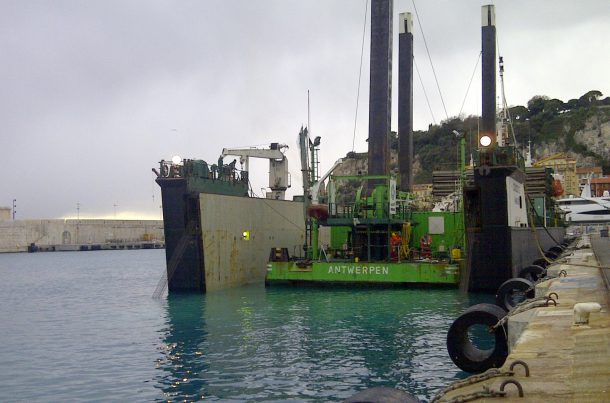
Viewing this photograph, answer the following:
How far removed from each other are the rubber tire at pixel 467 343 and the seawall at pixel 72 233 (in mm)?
128542

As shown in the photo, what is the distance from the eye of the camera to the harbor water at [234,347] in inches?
432

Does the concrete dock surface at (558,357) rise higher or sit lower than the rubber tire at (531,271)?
higher

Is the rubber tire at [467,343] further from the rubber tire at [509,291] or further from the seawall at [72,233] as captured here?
the seawall at [72,233]

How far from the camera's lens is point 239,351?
14.1 metres

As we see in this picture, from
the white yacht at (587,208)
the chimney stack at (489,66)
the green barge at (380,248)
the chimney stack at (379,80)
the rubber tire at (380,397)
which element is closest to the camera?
the rubber tire at (380,397)

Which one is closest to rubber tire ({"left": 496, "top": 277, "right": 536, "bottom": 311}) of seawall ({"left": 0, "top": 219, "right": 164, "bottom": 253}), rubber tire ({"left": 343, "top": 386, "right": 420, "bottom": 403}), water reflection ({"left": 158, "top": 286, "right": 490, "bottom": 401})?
water reflection ({"left": 158, "top": 286, "right": 490, "bottom": 401})

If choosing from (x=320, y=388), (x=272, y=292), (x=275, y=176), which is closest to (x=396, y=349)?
(x=320, y=388)

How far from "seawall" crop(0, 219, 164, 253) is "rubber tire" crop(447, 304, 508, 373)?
129 meters

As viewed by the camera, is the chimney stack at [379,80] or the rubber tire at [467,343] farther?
the chimney stack at [379,80]

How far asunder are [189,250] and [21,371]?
43.6 feet

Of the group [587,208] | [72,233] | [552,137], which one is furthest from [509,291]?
[72,233]

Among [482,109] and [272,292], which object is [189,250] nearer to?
[272,292]

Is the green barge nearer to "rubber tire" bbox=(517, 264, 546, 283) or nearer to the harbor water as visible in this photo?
the harbor water

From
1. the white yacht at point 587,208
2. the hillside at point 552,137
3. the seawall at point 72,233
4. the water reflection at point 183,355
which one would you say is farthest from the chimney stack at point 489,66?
the seawall at point 72,233
